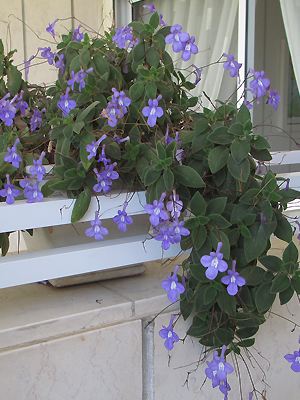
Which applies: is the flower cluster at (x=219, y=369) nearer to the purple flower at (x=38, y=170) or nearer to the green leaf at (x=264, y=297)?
the green leaf at (x=264, y=297)

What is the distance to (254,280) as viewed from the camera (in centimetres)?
83

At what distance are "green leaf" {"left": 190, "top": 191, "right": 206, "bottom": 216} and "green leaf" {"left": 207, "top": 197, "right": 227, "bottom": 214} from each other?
0.02 metres

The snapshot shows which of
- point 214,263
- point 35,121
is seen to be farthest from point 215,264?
point 35,121

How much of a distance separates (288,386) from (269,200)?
484 mm

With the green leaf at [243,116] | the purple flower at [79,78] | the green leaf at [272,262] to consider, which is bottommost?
the green leaf at [272,262]

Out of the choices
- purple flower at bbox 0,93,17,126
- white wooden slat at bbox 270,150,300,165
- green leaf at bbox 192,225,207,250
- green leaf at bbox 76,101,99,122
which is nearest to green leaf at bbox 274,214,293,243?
green leaf at bbox 192,225,207,250

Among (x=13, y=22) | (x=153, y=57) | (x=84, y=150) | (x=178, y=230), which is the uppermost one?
(x=13, y=22)

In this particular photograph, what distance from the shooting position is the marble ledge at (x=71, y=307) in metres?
0.83

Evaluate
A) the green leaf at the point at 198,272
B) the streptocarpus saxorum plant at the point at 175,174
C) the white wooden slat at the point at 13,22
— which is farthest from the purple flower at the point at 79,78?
the white wooden slat at the point at 13,22

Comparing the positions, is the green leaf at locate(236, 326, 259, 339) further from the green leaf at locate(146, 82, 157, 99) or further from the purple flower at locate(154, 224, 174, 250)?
the green leaf at locate(146, 82, 157, 99)

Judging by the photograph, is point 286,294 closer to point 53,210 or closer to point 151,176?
point 151,176

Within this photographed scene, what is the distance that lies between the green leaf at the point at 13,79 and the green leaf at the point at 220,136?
0.37 metres

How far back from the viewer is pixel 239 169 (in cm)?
78

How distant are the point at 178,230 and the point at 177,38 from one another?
0.29 metres
